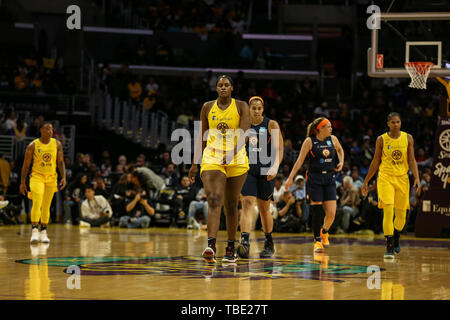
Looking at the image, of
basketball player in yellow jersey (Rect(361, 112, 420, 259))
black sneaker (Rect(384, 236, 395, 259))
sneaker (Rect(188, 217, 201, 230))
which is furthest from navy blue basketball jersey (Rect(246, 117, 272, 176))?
sneaker (Rect(188, 217, 201, 230))

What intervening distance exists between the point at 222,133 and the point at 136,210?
428 inches

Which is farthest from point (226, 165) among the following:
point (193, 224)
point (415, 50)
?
point (193, 224)

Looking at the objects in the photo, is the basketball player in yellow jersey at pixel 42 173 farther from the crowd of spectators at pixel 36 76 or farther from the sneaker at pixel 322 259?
the crowd of spectators at pixel 36 76

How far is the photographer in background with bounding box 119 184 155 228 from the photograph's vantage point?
19.4 m

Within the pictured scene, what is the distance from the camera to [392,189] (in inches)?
442

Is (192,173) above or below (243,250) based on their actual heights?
above

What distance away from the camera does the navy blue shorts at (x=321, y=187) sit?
12.0 meters

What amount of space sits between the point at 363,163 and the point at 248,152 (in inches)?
408

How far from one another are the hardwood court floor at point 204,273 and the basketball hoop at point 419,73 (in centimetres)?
318

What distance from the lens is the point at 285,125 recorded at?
2494cm

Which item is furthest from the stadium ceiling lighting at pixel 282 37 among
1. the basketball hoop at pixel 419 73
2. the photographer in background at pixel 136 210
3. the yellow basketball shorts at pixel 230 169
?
the yellow basketball shorts at pixel 230 169

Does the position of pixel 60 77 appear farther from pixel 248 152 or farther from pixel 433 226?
pixel 248 152

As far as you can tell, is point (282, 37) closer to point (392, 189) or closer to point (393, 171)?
point (393, 171)
